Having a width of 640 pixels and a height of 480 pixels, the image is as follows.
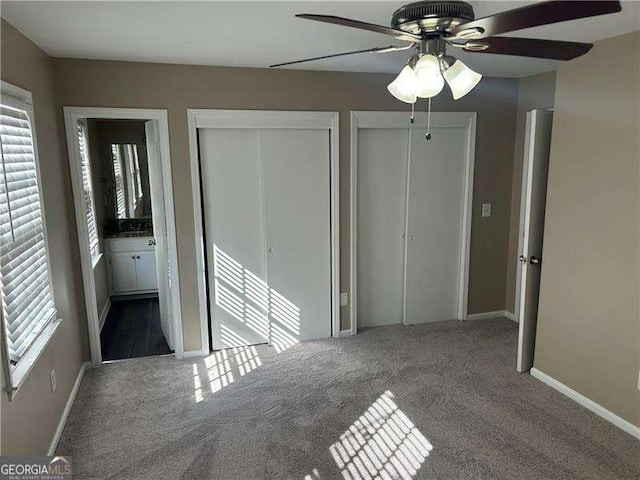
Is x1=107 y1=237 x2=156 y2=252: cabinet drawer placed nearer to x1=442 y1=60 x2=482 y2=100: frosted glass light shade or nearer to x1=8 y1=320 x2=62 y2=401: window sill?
x1=8 y1=320 x2=62 y2=401: window sill

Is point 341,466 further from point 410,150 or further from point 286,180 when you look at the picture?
point 410,150

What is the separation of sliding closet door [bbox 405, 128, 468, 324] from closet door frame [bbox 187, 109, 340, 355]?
70 centimetres

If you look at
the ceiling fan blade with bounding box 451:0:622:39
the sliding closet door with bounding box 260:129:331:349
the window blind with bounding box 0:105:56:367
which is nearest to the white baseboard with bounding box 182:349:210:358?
the sliding closet door with bounding box 260:129:331:349

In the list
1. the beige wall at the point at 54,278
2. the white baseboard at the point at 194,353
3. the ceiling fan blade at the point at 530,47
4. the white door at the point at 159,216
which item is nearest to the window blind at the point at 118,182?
the white door at the point at 159,216

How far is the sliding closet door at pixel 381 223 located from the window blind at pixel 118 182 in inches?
115

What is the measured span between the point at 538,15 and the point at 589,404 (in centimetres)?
249

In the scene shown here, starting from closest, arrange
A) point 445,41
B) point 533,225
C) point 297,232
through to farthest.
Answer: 1. point 445,41
2. point 533,225
3. point 297,232

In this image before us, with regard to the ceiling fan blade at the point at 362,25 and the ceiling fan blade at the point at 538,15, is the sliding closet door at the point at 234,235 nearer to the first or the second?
the ceiling fan blade at the point at 362,25

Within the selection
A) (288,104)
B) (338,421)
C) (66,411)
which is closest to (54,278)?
(66,411)

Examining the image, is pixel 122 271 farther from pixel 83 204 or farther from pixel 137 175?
pixel 83 204

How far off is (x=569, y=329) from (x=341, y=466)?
171 cm

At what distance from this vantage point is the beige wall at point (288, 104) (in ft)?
10.4

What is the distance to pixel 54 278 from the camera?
2.75 meters
